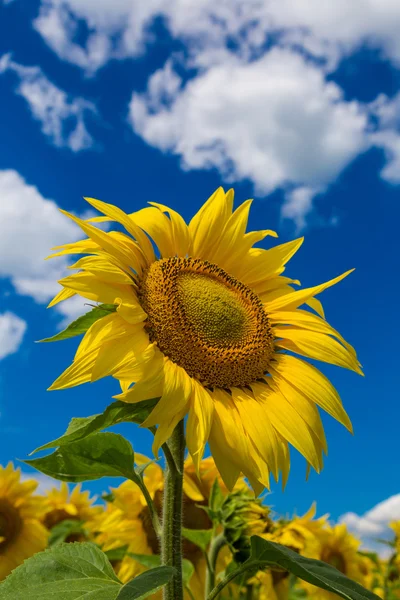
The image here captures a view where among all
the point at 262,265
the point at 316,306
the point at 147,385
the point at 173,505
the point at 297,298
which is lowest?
the point at 173,505

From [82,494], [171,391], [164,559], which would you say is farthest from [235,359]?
[82,494]

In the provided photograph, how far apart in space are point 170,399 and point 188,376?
0.24 m

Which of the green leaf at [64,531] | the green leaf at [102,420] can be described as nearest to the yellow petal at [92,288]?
the green leaf at [102,420]

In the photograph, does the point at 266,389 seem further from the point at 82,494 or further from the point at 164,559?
the point at 82,494

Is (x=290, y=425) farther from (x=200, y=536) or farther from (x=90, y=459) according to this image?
(x=200, y=536)

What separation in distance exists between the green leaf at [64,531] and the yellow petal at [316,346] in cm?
339

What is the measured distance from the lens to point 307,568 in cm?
248

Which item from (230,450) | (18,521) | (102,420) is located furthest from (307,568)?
(18,521)

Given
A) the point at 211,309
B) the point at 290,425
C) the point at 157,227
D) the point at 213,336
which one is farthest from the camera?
the point at 157,227

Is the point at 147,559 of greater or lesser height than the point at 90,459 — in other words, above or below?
above

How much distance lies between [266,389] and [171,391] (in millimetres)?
696

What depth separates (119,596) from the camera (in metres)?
2.08

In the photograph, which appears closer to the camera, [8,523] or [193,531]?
[193,531]

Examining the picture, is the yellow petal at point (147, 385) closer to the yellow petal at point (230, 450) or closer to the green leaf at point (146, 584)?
the yellow petal at point (230, 450)
